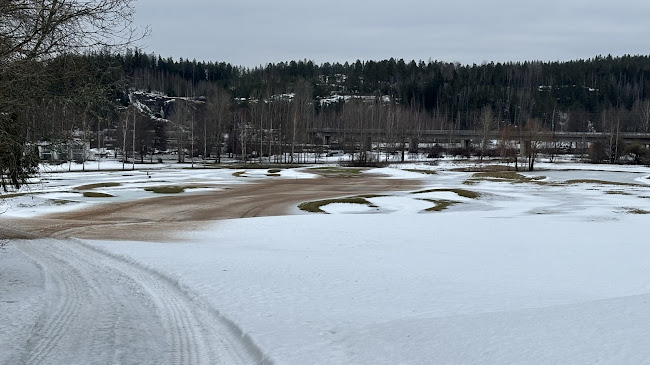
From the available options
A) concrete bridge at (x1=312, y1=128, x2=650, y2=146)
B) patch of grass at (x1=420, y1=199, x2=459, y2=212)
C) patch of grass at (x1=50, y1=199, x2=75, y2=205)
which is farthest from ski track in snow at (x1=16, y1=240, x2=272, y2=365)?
concrete bridge at (x1=312, y1=128, x2=650, y2=146)

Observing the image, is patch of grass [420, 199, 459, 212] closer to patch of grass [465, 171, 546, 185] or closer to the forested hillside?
the forested hillside

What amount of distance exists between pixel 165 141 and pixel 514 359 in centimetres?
12104

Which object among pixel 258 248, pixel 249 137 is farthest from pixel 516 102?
pixel 258 248

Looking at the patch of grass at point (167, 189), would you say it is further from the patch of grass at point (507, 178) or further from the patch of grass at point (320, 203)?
the patch of grass at point (507, 178)

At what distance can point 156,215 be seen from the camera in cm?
2880

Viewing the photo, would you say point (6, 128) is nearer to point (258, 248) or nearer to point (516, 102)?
point (258, 248)

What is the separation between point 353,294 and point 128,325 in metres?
4.35

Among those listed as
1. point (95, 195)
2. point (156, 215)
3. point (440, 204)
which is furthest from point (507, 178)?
point (156, 215)

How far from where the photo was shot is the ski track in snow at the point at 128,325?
7.83m

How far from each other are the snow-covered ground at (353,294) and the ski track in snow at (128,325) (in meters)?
0.04

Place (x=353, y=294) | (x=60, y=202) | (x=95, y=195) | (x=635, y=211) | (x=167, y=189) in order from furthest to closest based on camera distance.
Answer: (x=167, y=189) → (x=95, y=195) → (x=60, y=202) → (x=635, y=211) → (x=353, y=294)

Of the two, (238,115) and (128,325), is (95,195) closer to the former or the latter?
(128,325)

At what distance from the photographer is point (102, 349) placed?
8.09 meters

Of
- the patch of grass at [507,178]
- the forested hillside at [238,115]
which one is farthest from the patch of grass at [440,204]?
the patch of grass at [507,178]
